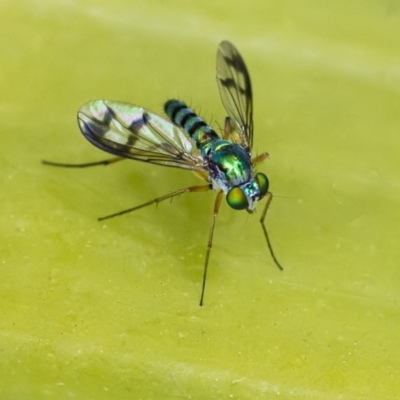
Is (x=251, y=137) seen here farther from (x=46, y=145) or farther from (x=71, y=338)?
(x=71, y=338)

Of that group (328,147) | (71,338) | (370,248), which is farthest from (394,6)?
(71,338)

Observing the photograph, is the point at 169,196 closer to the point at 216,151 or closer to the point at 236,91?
the point at 216,151

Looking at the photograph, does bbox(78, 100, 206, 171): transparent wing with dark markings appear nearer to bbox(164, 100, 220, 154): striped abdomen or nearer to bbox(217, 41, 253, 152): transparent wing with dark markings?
bbox(164, 100, 220, 154): striped abdomen

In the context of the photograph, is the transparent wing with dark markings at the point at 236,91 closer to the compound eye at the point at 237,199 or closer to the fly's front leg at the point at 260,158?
the fly's front leg at the point at 260,158

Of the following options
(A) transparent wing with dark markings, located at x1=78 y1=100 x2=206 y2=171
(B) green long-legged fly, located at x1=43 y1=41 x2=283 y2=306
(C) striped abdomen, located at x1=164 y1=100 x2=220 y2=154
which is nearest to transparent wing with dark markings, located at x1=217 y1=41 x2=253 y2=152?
(B) green long-legged fly, located at x1=43 y1=41 x2=283 y2=306

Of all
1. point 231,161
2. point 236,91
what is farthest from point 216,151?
point 236,91

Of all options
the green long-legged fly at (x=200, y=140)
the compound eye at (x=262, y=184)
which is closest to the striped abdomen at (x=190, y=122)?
the green long-legged fly at (x=200, y=140)
